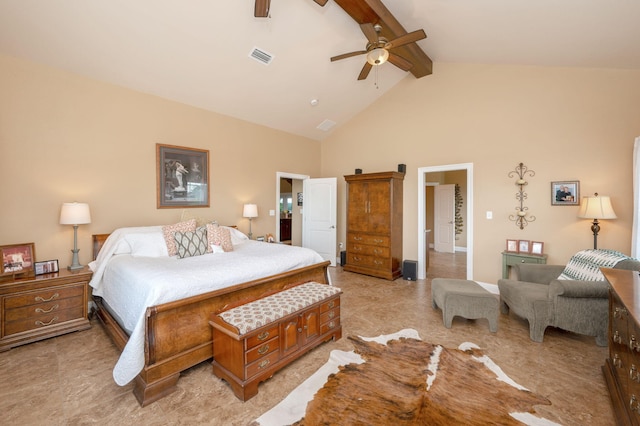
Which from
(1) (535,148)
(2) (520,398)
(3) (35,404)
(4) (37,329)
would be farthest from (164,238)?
(1) (535,148)

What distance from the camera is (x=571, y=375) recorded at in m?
2.20

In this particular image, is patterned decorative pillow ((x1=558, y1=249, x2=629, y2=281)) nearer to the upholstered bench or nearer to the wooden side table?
the wooden side table

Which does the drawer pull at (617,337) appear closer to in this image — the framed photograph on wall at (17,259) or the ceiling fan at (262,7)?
the ceiling fan at (262,7)

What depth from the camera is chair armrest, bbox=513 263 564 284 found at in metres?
3.24

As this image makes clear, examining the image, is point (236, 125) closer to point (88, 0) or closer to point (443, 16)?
point (88, 0)


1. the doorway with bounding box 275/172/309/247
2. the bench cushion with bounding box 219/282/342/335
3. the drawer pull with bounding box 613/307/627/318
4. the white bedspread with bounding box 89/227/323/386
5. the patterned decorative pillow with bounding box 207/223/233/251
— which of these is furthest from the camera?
the doorway with bounding box 275/172/309/247

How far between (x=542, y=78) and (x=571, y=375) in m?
3.80

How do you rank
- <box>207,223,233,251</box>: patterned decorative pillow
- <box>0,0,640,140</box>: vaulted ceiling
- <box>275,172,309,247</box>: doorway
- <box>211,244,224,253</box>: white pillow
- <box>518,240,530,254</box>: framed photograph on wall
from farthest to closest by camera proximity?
<box>275,172,309,247</box>: doorway
<box>518,240,530,254</box>: framed photograph on wall
<box>207,223,233,251</box>: patterned decorative pillow
<box>211,244,224,253</box>: white pillow
<box>0,0,640,140</box>: vaulted ceiling

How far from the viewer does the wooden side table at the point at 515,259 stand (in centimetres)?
376

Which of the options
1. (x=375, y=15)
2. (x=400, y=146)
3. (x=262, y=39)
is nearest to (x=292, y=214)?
(x=400, y=146)

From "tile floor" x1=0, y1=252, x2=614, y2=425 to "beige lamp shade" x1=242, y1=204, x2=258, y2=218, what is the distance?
2403 millimetres

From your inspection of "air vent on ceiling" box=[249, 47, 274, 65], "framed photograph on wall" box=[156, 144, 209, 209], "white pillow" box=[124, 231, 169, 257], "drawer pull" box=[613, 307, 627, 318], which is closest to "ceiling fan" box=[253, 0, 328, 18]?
"air vent on ceiling" box=[249, 47, 274, 65]

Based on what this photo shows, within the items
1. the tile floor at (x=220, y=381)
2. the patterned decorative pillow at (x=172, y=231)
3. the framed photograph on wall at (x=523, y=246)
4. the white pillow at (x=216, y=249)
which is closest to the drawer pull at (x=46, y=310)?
the tile floor at (x=220, y=381)

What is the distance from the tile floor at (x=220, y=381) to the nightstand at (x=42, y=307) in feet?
0.37
